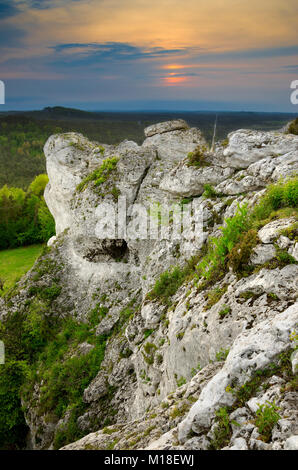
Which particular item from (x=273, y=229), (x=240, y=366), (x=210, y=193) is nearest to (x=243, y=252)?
(x=273, y=229)

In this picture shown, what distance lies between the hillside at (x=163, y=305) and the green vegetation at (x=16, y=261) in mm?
23690

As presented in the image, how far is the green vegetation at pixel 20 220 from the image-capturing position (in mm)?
59969

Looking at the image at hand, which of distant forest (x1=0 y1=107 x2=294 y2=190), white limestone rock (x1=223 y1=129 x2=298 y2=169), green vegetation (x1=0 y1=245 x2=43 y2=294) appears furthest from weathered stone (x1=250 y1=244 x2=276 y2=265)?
distant forest (x1=0 y1=107 x2=294 y2=190)

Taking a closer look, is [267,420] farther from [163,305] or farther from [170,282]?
[170,282]

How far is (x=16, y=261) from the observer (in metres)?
55.0

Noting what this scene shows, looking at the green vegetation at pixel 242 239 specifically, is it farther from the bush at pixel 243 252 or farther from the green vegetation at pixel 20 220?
the green vegetation at pixel 20 220

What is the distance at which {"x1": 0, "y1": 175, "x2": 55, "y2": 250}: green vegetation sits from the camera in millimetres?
59969

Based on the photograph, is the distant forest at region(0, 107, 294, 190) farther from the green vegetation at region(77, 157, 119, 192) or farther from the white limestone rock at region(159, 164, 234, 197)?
the white limestone rock at region(159, 164, 234, 197)

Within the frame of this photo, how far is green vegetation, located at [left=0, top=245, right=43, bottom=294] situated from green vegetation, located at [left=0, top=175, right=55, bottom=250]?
1735 millimetres

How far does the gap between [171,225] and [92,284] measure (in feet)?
33.6

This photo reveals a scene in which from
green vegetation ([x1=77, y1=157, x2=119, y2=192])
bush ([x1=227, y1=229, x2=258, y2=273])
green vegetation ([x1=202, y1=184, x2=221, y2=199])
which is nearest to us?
bush ([x1=227, y1=229, x2=258, y2=273])

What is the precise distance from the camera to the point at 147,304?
12.2 m

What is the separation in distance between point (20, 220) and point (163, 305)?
183 feet

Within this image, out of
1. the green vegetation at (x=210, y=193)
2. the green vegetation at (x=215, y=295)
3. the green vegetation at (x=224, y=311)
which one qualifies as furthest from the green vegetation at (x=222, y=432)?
the green vegetation at (x=210, y=193)
